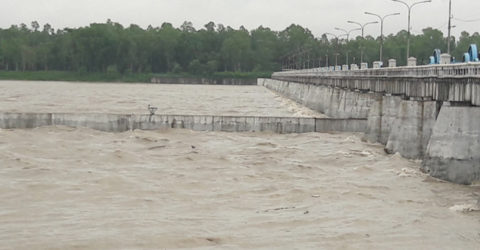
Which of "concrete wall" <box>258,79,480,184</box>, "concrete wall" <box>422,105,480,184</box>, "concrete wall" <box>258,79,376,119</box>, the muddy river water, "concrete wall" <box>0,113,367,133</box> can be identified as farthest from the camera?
"concrete wall" <box>258,79,376,119</box>

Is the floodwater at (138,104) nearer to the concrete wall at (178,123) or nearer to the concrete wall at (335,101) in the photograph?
the concrete wall at (335,101)

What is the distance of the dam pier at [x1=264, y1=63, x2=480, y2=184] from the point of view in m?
31.4

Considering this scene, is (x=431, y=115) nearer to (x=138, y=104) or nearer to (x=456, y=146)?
(x=456, y=146)

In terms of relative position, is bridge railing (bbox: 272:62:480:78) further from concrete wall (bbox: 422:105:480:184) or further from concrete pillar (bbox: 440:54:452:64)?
concrete pillar (bbox: 440:54:452:64)

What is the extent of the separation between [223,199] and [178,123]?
28.4 metres

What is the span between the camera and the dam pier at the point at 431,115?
3136 cm

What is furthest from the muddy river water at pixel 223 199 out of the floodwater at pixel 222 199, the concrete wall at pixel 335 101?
the concrete wall at pixel 335 101

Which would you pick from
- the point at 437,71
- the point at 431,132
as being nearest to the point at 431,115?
the point at 431,132

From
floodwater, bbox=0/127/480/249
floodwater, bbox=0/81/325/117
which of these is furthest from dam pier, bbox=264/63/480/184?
floodwater, bbox=0/81/325/117

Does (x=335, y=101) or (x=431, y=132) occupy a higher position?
(x=335, y=101)

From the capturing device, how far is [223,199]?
2762cm

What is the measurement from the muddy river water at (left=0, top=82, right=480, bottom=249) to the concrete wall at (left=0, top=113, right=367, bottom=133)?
8.19 metres

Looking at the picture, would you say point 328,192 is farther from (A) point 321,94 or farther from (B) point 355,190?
(A) point 321,94

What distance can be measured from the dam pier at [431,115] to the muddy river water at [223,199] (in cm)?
108
